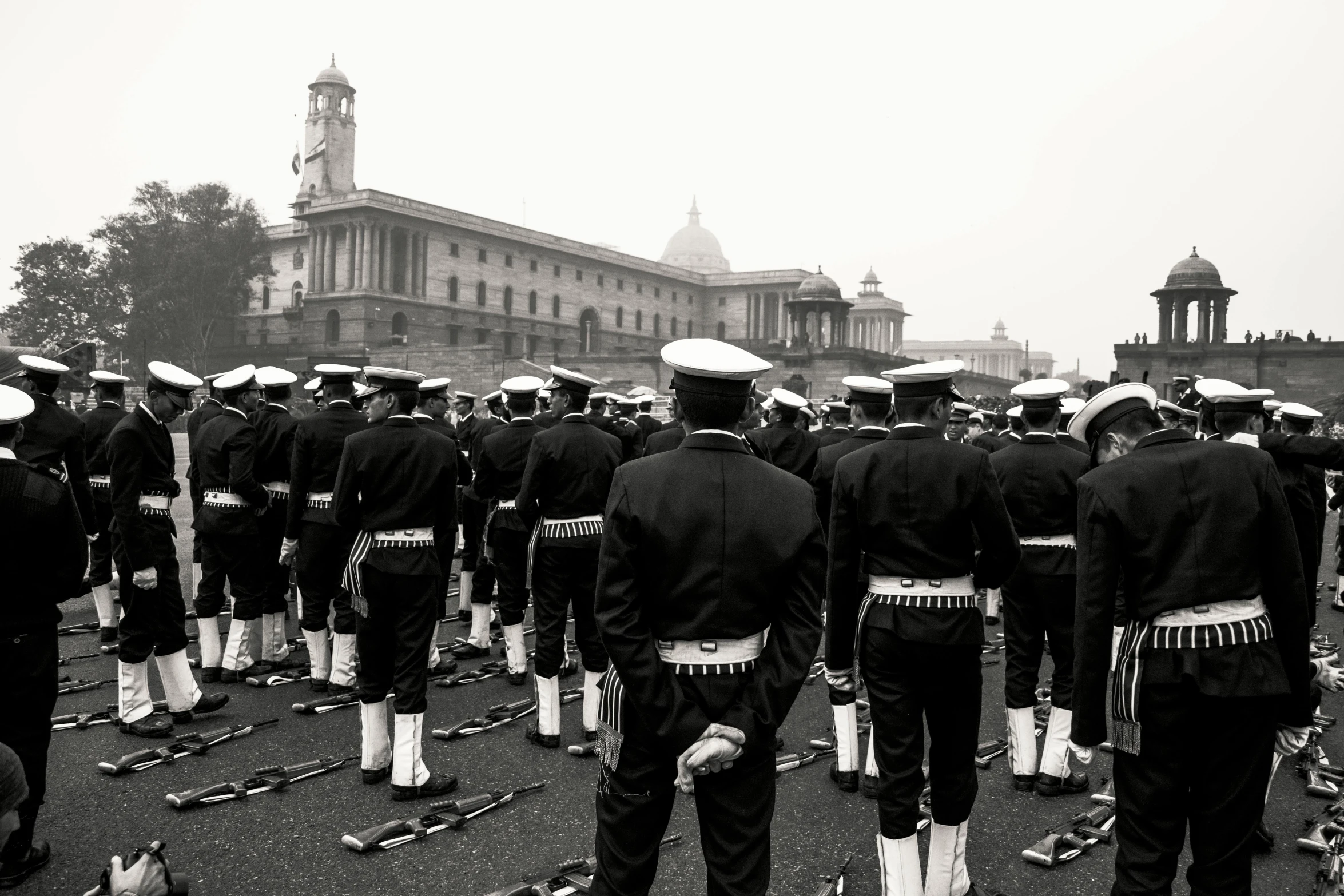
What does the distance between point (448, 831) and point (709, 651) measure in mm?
2595

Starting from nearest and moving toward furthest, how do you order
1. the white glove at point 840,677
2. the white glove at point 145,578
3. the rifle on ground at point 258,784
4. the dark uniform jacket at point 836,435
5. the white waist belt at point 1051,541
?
the white glove at point 840,677 → the rifle on ground at point 258,784 → the white waist belt at point 1051,541 → the white glove at point 145,578 → the dark uniform jacket at point 836,435

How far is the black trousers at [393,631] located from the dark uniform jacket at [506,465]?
2.36 metres

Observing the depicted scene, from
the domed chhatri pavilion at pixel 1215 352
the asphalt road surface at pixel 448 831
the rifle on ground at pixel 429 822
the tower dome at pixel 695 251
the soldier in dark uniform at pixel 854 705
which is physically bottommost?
the asphalt road surface at pixel 448 831

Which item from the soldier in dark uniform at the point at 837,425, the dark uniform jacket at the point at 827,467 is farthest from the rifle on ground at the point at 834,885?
the soldier in dark uniform at the point at 837,425

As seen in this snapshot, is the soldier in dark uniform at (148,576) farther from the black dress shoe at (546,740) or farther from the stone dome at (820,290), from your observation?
the stone dome at (820,290)

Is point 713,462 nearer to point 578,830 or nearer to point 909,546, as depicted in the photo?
point 909,546

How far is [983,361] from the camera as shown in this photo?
151250mm

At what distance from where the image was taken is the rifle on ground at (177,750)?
5715mm

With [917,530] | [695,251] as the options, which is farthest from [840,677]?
[695,251]

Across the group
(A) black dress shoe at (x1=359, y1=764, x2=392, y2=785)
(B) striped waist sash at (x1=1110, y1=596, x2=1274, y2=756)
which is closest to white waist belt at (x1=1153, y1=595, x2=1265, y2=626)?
(B) striped waist sash at (x1=1110, y1=596, x2=1274, y2=756)

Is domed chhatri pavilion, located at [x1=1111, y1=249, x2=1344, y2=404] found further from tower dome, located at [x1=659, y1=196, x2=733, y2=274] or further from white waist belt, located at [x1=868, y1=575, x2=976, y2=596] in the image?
tower dome, located at [x1=659, y1=196, x2=733, y2=274]

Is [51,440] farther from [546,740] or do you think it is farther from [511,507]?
[546,740]

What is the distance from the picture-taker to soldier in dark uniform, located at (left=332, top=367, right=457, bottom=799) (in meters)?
5.48

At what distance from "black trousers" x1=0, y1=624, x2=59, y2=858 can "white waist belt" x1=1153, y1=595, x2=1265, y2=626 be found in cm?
462
